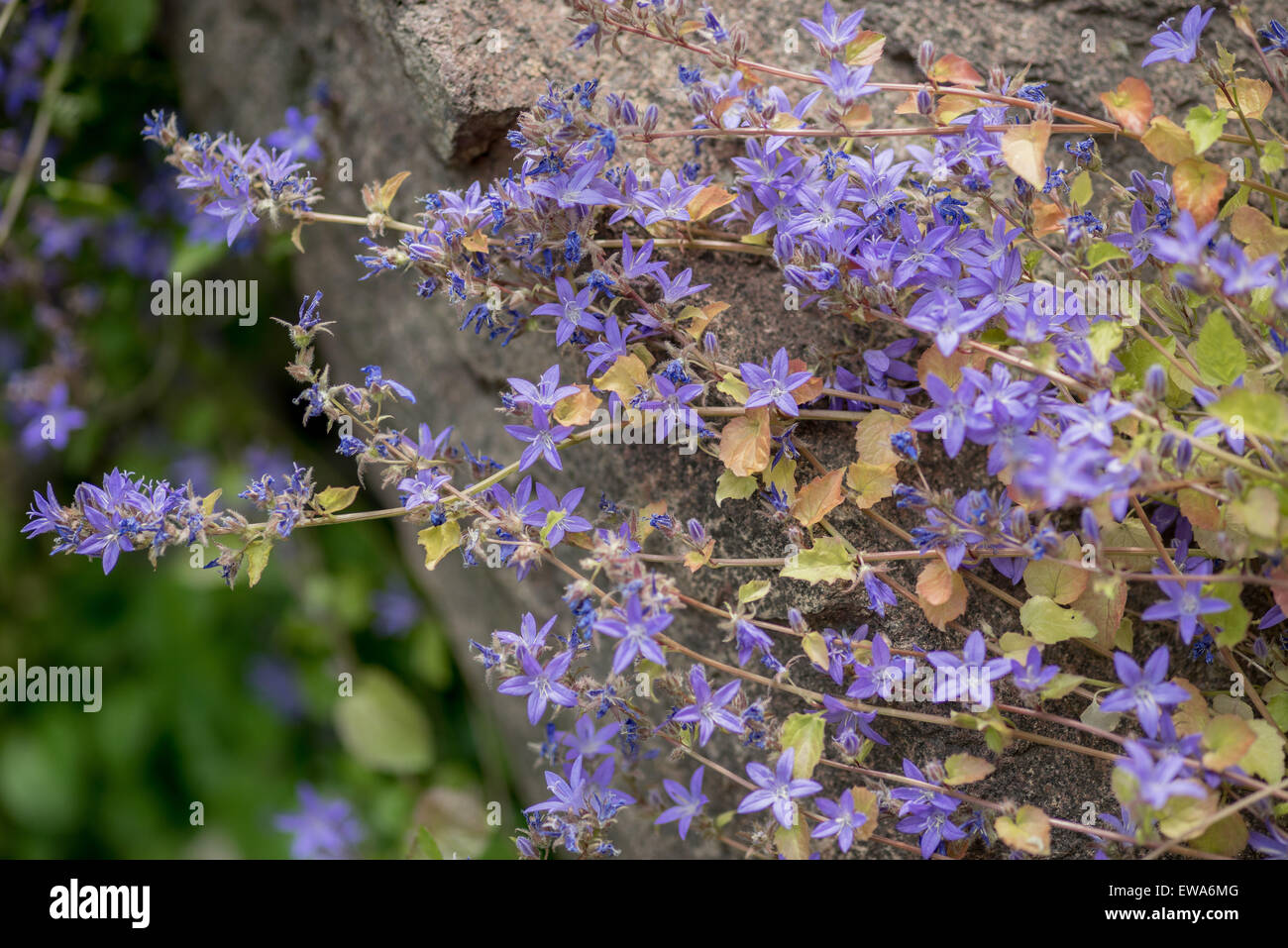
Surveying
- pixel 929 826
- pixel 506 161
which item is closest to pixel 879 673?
pixel 929 826

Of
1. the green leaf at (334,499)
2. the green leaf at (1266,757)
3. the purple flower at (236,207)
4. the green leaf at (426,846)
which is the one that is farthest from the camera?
the green leaf at (426,846)

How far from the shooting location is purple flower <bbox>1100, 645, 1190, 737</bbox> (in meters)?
1.03

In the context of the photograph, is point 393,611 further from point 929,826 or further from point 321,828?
point 929,826

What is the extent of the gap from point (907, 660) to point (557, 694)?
44 cm

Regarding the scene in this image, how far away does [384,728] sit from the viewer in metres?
2.19

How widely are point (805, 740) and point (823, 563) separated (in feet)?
0.72

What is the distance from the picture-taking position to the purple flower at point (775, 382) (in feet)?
4.04

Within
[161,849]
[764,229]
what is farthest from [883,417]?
[161,849]

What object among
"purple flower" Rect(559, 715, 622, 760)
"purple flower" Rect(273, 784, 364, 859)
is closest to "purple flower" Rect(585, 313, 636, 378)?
"purple flower" Rect(559, 715, 622, 760)

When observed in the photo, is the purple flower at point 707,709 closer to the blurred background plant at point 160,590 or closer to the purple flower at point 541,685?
the purple flower at point 541,685
